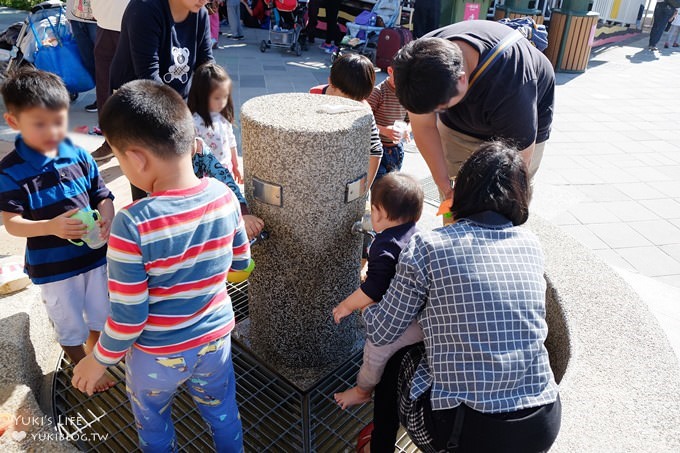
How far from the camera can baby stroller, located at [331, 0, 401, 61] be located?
9633 millimetres

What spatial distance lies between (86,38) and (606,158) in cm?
590

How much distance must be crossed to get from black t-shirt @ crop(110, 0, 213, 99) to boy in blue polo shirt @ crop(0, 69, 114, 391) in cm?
79

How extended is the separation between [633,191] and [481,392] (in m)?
4.53

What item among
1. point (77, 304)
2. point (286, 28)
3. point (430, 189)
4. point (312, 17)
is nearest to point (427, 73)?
point (77, 304)

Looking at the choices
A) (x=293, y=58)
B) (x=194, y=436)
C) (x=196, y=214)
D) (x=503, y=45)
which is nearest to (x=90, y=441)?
(x=194, y=436)

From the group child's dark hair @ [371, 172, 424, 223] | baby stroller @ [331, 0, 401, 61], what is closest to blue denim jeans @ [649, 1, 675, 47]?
baby stroller @ [331, 0, 401, 61]

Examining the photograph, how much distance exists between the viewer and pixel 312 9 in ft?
37.2

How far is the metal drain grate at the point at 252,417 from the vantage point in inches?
84.6

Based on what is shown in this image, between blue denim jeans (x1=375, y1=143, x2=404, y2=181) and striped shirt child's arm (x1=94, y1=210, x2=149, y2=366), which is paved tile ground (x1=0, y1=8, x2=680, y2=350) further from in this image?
blue denim jeans (x1=375, y1=143, x2=404, y2=181)

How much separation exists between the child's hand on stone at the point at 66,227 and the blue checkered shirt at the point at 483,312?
118 centimetres

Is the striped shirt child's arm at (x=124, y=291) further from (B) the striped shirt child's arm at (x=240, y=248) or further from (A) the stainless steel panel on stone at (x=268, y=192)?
(A) the stainless steel panel on stone at (x=268, y=192)

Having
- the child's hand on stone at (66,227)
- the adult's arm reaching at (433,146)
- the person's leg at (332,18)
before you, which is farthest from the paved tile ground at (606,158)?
the adult's arm reaching at (433,146)

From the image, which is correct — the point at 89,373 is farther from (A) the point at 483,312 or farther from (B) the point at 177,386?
(A) the point at 483,312

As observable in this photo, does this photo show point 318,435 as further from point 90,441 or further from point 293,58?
point 293,58
